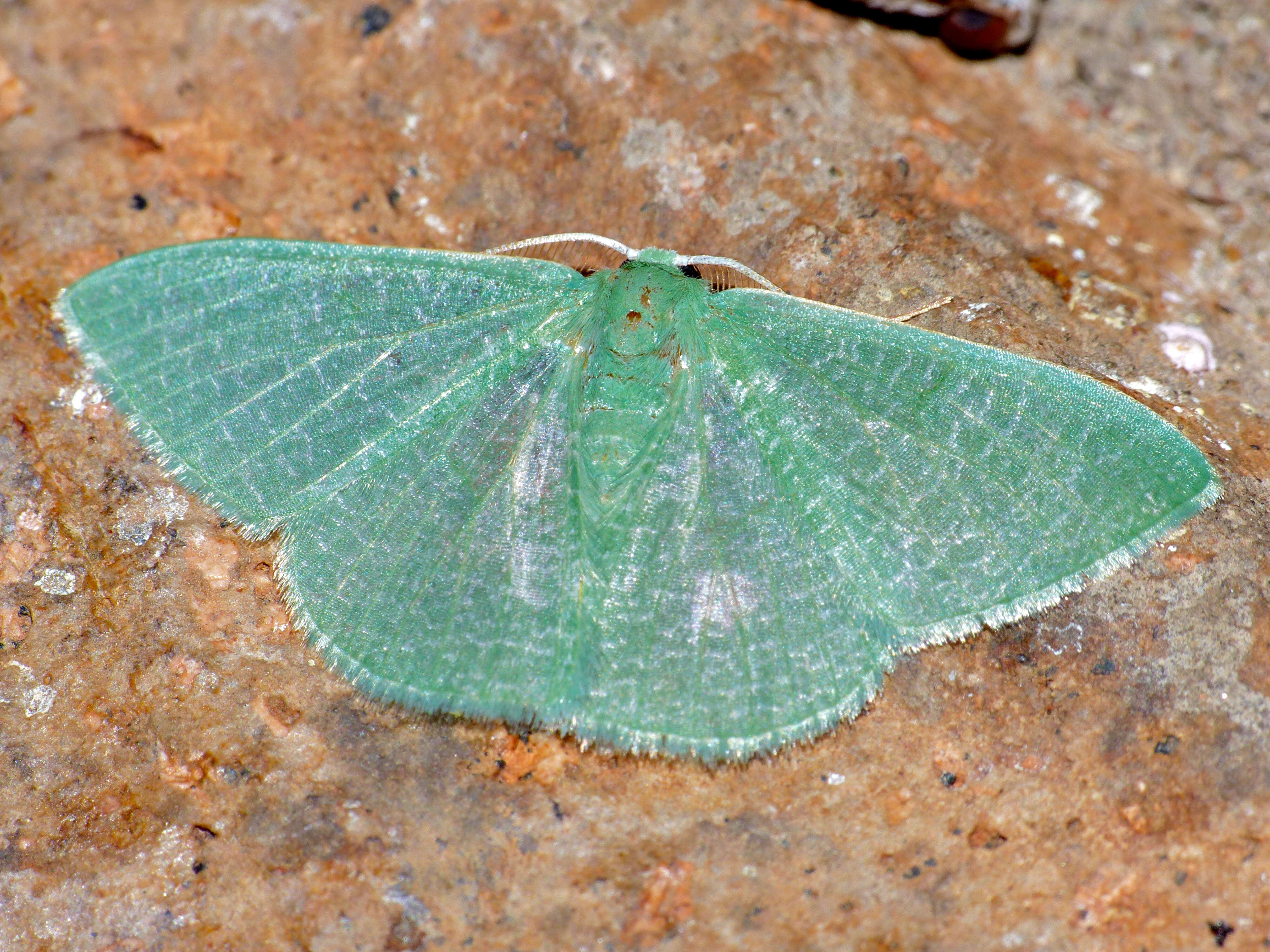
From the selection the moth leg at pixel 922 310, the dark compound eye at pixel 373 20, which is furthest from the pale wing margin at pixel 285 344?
the dark compound eye at pixel 373 20

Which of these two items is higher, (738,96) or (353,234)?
(738,96)

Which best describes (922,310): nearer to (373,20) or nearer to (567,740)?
(567,740)

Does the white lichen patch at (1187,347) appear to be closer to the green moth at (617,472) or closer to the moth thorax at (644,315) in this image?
the green moth at (617,472)

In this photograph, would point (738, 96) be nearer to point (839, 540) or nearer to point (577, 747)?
point (839, 540)

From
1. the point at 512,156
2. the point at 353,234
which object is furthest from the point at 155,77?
the point at 512,156

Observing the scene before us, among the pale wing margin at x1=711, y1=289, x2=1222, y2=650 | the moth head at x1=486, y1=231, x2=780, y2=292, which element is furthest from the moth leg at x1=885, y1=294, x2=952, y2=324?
the pale wing margin at x1=711, y1=289, x2=1222, y2=650
